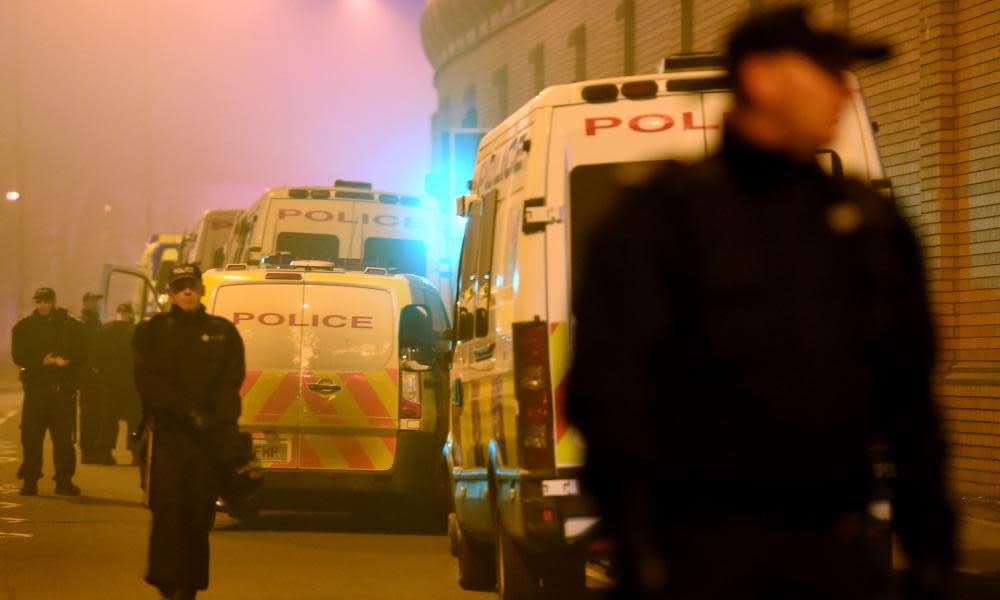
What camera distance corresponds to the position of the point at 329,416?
13.5 m

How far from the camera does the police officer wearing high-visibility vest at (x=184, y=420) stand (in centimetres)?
869

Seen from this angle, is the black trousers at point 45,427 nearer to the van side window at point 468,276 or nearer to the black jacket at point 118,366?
the black jacket at point 118,366

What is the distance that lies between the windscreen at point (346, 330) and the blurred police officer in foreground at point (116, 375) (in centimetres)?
850

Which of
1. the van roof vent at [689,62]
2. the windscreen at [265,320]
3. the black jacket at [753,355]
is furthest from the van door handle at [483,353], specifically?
the black jacket at [753,355]

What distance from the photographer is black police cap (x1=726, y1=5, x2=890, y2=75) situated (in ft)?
10.7

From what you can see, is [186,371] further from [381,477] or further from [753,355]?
[753,355]

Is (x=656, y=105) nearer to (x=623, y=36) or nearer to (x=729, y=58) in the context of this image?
(x=729, y=58)

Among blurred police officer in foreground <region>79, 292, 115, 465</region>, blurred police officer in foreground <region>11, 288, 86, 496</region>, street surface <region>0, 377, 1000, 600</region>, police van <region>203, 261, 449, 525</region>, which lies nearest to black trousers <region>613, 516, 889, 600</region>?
street surface <region>0, 377, 1000, 600</region>

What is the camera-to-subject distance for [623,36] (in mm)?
24641

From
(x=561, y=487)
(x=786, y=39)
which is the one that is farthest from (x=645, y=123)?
(x=786, y=39)

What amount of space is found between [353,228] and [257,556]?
23.6 feet

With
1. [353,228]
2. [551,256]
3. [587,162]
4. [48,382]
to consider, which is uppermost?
[353,228]

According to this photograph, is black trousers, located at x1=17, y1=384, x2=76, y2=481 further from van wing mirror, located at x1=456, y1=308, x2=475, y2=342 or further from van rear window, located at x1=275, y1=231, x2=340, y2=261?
van wing mirror, located at x1=456, y1=308, x2=475, y2=342

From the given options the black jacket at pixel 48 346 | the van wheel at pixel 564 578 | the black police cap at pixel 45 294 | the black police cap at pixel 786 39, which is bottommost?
the van wheel at pixel 564 578
